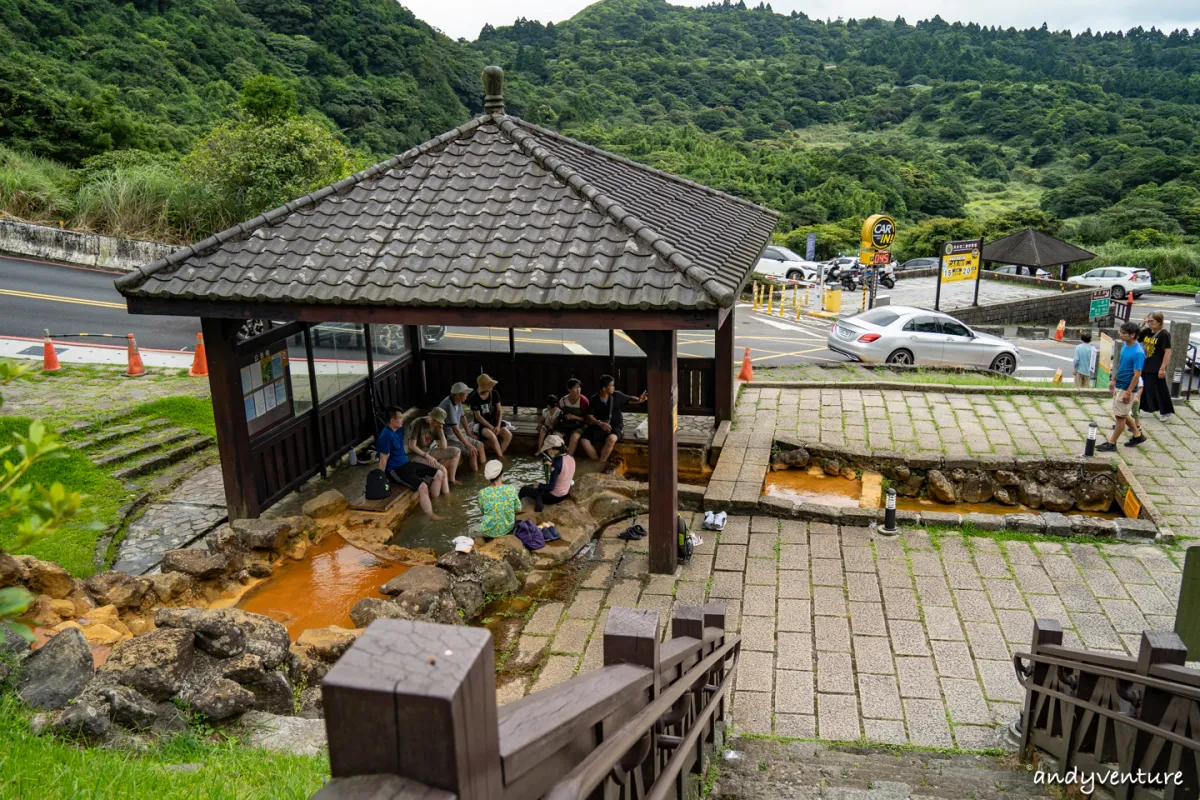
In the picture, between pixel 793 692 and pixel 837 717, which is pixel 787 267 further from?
pixel 837 717

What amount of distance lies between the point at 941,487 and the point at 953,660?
4489 millimetres

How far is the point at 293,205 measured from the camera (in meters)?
9.59

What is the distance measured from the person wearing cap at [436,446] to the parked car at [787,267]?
1021 inches

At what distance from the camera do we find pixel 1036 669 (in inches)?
214

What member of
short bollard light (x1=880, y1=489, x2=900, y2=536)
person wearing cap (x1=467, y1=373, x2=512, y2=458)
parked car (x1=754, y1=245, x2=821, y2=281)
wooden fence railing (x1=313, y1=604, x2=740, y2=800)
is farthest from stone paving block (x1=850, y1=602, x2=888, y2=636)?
parked car (x1=754, y1=245, x2=821, y2=281)

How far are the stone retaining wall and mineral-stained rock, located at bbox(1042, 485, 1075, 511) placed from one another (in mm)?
22925

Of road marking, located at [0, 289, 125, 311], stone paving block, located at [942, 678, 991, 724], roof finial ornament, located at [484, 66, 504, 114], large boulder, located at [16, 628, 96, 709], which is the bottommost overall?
stone paving block, located at [942, 678, 991, 724]

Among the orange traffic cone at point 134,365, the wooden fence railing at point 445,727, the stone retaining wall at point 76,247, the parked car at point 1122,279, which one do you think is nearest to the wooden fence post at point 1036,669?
the wooden fence railing at point 445,727

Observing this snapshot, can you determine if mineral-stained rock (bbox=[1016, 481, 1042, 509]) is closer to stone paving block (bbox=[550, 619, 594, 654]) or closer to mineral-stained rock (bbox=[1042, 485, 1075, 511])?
mineral-stained rock (bbox=[1042, 485, 1075, 511])

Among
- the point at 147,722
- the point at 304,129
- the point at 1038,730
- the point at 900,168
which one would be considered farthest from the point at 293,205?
the point at 900,168

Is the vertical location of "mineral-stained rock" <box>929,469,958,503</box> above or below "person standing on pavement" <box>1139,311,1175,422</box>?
below

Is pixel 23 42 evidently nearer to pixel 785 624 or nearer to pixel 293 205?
pixel 293 205

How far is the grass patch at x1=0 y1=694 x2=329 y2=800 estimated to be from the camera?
329 cm

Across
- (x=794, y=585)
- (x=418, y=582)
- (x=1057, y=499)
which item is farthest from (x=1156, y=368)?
(x=418, y=582)
